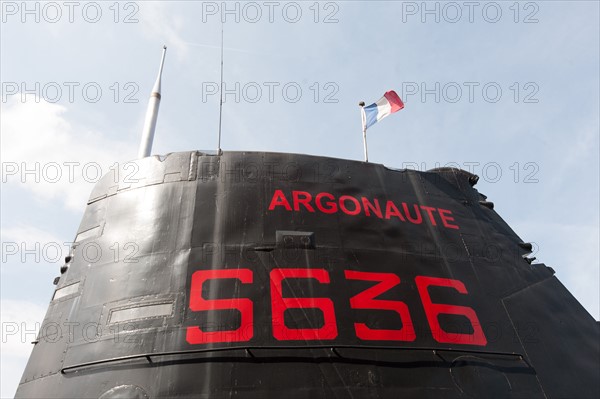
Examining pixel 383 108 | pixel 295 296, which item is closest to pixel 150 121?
pixel 383 108

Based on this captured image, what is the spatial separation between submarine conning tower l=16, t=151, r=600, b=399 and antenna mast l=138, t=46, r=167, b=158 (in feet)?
17.8

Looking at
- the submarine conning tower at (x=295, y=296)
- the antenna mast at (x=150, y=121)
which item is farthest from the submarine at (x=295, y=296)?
the antenna mast at (x=150, y=121)

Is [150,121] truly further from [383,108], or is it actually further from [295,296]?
[295,296]

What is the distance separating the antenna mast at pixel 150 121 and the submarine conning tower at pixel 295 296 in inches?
214

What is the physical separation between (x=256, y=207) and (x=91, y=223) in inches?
106

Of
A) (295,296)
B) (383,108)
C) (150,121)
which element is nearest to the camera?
(295,296)

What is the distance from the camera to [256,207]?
24.3ft

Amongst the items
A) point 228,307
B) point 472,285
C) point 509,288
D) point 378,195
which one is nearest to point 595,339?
point 509,288

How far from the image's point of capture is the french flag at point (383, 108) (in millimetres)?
11672

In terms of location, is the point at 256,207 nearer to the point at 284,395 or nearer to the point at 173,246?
the point at 173,246

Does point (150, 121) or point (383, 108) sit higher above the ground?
point (150, 121)

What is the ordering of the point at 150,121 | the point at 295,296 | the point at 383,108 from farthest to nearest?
the point at 150,121, the point at 383,108, the point at 295,296

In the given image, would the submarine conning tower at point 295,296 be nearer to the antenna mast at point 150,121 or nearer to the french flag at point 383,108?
the french flag at point 383,108

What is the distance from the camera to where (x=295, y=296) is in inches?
259
